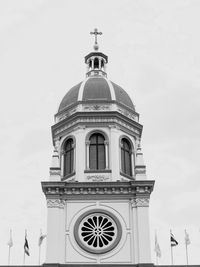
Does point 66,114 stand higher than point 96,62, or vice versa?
point 96,62

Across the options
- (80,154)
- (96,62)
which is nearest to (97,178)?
(80,154)

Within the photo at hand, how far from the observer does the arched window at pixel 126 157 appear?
42.3 metres

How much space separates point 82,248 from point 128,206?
4162 mm

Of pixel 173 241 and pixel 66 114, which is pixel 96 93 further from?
pixel 173 241

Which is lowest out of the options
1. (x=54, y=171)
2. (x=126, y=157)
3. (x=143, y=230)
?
(x=143, y=230)

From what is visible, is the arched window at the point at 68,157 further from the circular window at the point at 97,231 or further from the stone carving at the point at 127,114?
the stone carving at the point at 127,114

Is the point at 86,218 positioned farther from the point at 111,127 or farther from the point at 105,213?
the point at 111,127

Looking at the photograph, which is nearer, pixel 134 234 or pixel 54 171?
pixel 134 234

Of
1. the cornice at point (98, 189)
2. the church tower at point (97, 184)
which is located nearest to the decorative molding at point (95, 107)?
the church tower at point (97, 184)

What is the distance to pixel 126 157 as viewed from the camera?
43.0 meters

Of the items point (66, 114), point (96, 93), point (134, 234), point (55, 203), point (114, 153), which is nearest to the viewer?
point (134, 234)

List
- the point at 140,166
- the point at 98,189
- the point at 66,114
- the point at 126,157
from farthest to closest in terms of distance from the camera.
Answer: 1. the point at 66,114
2. the point at 126,157
3. the point at 140,166
4. the point at 98,189

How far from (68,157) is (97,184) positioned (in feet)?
12.7

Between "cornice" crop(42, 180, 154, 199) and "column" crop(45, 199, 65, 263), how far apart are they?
65 centimetres
